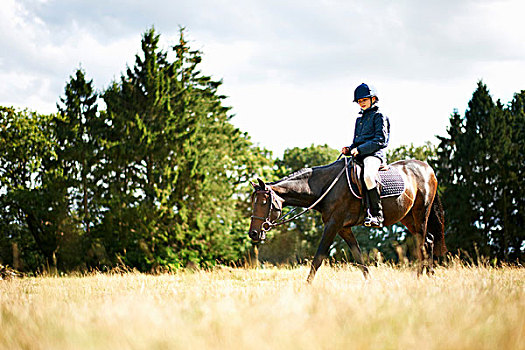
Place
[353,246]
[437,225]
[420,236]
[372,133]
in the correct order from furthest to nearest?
1. [437,225]
2. [420,236]
3. [353,246]
4. [372,133]

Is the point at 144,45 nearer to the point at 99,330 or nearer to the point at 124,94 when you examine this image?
the point at 124,94

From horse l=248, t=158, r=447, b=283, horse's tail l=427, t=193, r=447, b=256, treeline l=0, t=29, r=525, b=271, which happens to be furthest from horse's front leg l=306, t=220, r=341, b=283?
treeline l=0, t=29, r=525, b=271

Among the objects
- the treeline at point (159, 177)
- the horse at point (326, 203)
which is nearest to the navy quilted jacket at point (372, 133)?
the horse at point (326, 203)

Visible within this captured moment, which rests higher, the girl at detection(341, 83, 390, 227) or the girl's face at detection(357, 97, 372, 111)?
the girl's face at detection(357, 97, 372, 111)

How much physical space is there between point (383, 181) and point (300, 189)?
1561 mm

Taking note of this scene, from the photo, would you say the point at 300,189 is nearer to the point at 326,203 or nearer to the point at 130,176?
the point at 326,203

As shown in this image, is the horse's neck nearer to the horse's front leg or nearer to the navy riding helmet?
the horse's front leg

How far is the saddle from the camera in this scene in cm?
803

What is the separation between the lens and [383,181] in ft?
27.5

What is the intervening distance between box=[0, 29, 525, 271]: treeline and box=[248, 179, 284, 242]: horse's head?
468 inches

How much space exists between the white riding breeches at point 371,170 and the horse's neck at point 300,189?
653 mm

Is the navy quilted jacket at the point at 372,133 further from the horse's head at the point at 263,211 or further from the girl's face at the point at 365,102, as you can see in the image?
the horse's head at the point at 263,211

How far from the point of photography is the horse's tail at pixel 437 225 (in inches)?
390

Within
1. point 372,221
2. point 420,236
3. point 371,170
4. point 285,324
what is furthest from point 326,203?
point 285,324
